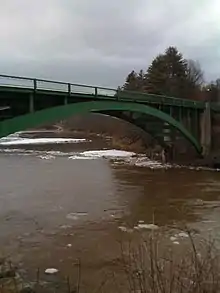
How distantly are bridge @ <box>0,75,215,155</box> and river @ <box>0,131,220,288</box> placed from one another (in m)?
3.58

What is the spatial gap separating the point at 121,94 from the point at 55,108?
832 cm

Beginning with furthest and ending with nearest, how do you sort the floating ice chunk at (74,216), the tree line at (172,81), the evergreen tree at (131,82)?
the evergreen tree at (131,82) < the tree line at (172,81) < the floating ice chunk at (74,216)

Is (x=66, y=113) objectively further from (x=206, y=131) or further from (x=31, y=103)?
(x=206, y=131)

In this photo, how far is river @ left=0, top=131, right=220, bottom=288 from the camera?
12.6m

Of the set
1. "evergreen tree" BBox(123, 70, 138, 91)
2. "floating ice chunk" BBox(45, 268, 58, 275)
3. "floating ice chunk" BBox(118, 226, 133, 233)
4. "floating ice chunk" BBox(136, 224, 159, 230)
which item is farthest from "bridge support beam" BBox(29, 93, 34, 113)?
"evergreen tree" BBox(123, 70, 138, 91)

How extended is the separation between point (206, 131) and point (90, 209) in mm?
23651

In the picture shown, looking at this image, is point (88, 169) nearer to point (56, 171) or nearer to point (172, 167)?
point (56, 171)

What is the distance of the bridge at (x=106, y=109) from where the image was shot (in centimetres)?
1923

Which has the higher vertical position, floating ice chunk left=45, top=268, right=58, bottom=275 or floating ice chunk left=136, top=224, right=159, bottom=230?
floating ice chunk left=136, top=224, right=159, bottom=230

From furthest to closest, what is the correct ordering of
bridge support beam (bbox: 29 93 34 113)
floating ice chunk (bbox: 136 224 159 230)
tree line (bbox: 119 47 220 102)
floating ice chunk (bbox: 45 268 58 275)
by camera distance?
tree line (bbox: 119 47 220 102), bridge support beam (bbox: 29 93 34 113), floating ice chunk (bbox: 136 224 159 230), floating ice chunk (bbox: 45 268 58 275)

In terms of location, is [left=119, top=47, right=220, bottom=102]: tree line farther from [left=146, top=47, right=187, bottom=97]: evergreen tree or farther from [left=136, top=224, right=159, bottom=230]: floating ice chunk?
[left=136, top=224, right=159, bottom=230]: floating ice chunk

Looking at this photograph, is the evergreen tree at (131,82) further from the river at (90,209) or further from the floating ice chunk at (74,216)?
the floating ice chunk at (74,216)

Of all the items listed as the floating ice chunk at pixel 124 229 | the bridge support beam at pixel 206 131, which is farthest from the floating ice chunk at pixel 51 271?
the bridge support beam at pixel 206 131

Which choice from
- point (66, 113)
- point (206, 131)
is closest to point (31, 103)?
point (66, 113)
